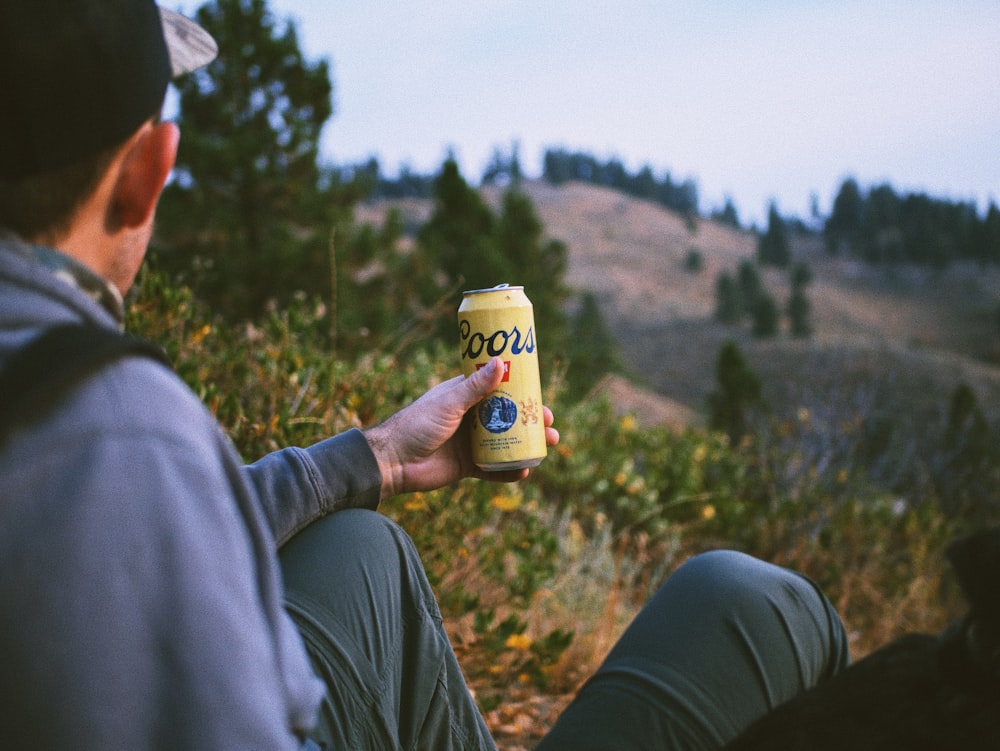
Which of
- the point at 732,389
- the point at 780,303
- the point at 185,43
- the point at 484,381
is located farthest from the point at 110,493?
the point at 780,303

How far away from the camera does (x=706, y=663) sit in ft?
4.32

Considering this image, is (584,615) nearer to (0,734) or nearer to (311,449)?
(311,449)

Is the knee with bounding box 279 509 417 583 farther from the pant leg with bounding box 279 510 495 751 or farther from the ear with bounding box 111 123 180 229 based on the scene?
the ear with bounding box 111 123 180 229

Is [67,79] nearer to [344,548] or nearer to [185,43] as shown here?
[185,43]

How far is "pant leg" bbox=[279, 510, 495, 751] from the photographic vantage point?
1.33 metres

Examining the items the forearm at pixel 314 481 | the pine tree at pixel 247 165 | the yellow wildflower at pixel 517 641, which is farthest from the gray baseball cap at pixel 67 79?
the pine tree at pixel 247 165

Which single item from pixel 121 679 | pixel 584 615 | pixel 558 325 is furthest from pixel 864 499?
pixel 558 325

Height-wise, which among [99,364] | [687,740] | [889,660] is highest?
[99,364]

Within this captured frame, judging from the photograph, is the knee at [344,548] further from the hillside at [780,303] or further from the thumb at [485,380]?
the hillside at [780,303]

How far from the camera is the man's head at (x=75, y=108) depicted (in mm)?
728

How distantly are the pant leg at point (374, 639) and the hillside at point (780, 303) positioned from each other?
30800 mm

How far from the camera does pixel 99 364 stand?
66cm

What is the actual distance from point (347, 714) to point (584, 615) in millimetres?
2511

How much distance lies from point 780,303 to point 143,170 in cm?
6777
